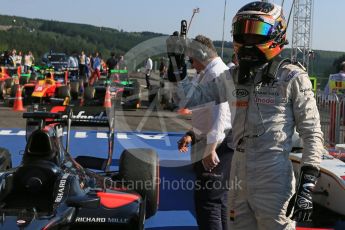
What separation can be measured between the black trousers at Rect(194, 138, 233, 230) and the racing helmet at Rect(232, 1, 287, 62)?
1067 millimetres

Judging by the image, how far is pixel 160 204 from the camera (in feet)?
17.3

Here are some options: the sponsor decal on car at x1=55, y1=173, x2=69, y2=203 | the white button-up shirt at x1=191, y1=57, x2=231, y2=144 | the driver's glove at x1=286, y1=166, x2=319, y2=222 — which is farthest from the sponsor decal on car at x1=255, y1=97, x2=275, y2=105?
the sponsor decal on car at x1=55, y1=173, x2=69, y2=203

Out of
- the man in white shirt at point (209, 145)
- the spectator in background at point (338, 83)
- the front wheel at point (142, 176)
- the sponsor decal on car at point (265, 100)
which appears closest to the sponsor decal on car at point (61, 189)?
the man in white shirt at point (209, 145)

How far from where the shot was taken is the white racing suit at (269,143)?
2516mm

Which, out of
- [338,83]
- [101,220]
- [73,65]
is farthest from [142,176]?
[73,65]

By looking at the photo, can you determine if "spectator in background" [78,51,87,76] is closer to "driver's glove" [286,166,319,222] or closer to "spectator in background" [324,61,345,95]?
"spectator in background" [324,61,345,95]

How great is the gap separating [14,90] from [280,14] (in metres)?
12.7

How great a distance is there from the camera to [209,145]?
11.3 ft

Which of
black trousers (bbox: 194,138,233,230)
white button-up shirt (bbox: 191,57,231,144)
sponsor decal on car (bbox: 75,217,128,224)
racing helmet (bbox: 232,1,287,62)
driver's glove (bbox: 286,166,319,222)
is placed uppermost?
racing helmet (bbox: 232,1,287,62)

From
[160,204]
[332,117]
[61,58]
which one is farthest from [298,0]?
[160,204]

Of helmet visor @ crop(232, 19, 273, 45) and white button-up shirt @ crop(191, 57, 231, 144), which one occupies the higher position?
helmet visor @ crop(232, 19, 273, 45)

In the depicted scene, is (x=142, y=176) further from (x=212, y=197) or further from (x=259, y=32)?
(x=259, y=32)

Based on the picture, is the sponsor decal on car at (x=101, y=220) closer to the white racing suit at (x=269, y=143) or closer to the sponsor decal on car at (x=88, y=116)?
the white racing suit at (x=269, y=143)

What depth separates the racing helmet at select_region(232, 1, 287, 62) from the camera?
104 inches
